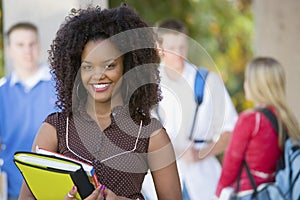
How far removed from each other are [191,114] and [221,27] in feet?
28.8

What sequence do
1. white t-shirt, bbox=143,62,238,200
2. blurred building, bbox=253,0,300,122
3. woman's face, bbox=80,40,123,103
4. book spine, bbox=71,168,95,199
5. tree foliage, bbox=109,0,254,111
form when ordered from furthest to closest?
tree foliage, bbox=109,0,254,111, blurred building, bbox=253,0,300,122, white t-shirt, bbox=143,62,238,200, woman's face, bbox=80,40,123,103, book spine, bbox=71,168,95,199

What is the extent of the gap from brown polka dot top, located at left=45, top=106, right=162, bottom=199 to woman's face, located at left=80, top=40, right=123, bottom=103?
11 centimetres

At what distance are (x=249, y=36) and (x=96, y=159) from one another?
1164 centimetres

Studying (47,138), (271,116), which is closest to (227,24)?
(271,116)

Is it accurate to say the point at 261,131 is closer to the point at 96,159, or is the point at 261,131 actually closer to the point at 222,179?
the point at 222,179

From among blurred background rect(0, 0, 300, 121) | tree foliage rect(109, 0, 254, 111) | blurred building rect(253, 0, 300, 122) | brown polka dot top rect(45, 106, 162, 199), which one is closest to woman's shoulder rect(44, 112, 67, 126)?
brown polka dot top rect(45, 106, 162, 199)

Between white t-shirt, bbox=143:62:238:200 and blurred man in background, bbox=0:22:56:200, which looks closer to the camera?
white t-shirt, bbox=143:62:238:200

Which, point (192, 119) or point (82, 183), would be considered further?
point (192, 119)

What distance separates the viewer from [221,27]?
1402 centimetres

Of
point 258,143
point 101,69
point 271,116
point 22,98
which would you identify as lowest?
point 258,143

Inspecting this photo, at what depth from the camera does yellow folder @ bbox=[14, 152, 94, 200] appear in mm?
3156

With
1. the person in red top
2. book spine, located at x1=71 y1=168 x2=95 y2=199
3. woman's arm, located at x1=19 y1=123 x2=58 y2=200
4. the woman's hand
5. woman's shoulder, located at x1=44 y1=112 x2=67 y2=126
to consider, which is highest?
woman's shoulder, located at x1=44 y1=112 x2=67 y2=126

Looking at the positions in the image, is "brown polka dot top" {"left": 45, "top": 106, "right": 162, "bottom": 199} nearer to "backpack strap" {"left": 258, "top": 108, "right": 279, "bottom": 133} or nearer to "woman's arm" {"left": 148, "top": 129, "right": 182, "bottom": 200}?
"woman's arm" {"left": 148, "top": 129, "right": 182, "bottom": 200}

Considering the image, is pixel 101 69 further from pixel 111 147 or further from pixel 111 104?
pixel 111 147
